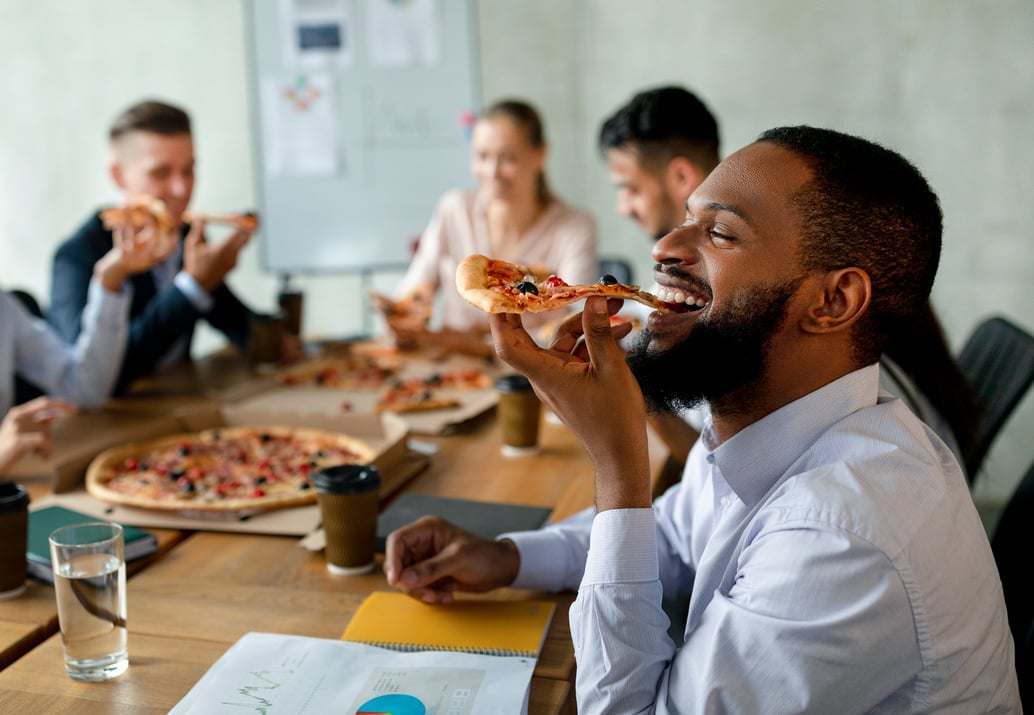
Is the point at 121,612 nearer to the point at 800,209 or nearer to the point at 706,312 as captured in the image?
the point at 706,312

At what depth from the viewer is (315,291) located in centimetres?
561

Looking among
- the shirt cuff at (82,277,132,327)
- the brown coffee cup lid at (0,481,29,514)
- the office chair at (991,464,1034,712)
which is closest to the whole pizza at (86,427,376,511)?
the brown coffee cup lid at (0,481,29,514)

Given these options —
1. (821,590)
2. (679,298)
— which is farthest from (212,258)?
(821,590)

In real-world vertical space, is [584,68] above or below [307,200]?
above

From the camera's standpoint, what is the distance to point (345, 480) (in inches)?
61.6

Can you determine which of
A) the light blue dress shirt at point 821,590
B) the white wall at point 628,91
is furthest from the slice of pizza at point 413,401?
the white wall at point 628,91

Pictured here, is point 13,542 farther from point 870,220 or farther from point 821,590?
point 870,220

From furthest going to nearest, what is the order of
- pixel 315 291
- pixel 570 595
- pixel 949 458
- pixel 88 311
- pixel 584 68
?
pixel 315 291 < pixel 584 68 < pixel 88 311 < pixel 570 595 < pixel 949 458

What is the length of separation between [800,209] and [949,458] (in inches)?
14.1

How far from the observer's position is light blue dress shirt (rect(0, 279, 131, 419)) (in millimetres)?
2564

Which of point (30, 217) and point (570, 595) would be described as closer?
point (570, 595)

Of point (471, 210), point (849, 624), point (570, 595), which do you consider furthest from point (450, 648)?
point (471, 210)

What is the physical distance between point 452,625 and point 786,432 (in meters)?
0.53

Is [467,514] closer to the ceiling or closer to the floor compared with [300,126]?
closer to the floor
